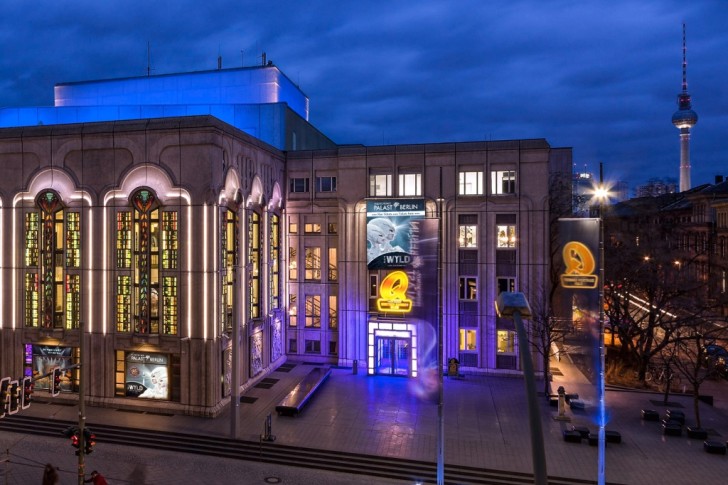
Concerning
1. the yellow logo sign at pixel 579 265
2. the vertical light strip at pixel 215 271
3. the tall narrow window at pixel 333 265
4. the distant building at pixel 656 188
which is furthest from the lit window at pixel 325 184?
the distant building at pixel 656 188

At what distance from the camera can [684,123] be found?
158500 millimetres

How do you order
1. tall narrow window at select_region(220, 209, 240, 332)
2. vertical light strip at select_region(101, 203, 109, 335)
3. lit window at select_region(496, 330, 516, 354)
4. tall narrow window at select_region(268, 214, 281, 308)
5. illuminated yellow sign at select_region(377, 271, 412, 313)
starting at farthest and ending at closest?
tall narrow window at select_region(268, 214, 281, 308)
lit window at select_region(496, 330, 516, 354)
illuminated yellow sign at select_region(377, 271, 412, 313)
tall narrow window at select_region(220, 209, 240, 332)
vertical light strip at select_region(101, 203, 109, 335)

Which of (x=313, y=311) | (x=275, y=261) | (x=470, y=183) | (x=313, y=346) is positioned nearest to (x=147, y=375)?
(x=275, y=261)

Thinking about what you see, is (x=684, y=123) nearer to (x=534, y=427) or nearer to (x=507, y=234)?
(x=507, y=234)

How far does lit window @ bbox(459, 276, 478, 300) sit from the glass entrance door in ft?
18.6

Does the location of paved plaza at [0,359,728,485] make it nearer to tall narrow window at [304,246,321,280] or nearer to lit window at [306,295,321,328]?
lit window at [306,295,321,328]

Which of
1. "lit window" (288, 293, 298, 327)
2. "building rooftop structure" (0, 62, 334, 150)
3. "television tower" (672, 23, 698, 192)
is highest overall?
"television tower" (672, 23, 698, 192)

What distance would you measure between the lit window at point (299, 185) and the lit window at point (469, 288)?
15015 millimetres

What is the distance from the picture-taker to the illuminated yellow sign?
33906 mm

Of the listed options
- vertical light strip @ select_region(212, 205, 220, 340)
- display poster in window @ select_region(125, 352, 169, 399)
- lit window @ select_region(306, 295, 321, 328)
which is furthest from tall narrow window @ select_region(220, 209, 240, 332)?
lit window @ select_region(306, 295, 321, 328)

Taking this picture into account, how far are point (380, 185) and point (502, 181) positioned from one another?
9486 millimetres

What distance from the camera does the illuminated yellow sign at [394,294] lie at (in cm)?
3391

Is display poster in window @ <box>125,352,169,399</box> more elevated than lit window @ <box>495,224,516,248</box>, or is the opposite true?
lit window @ <box>495,224,516,248</box>

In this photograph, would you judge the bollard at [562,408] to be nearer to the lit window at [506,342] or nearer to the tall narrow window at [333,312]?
the lit window at [506,342]
